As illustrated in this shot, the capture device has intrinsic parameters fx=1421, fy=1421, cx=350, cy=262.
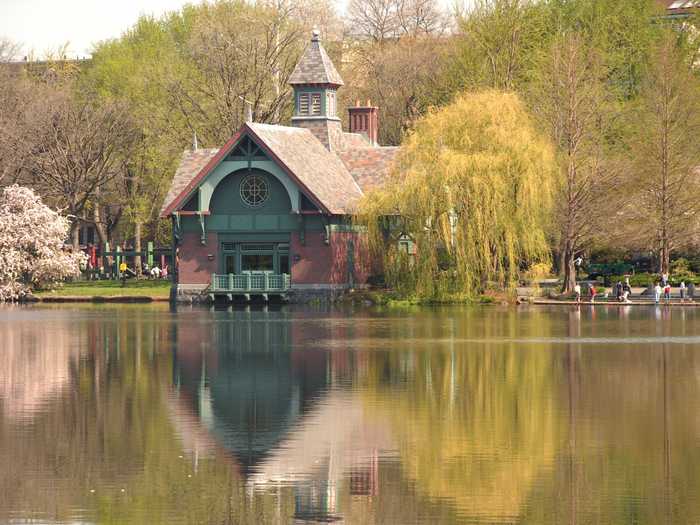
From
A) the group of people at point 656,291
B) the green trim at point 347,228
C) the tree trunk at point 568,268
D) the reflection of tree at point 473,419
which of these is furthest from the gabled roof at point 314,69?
the reflection of tree at point 473,419

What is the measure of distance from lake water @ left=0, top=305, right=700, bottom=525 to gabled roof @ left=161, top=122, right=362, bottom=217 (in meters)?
25.0

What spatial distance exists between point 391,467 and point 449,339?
22486 mm

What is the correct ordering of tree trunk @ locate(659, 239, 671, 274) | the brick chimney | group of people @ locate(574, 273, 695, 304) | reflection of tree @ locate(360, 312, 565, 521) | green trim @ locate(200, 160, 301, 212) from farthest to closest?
the brick chimney, tree trunk @ locate(659, 239, 671, 274), green trim @ locate(200, 160, 301, 212), group of people @ locate(574, 273, 695, 304), reflection of tree @ locate(360, 312, 565, 521)

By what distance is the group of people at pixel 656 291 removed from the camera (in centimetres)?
6353

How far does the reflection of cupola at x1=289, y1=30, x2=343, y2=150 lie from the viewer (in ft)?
242

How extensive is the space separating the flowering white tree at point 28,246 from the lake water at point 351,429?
103 feet

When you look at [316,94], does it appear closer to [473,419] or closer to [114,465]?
[473,419]

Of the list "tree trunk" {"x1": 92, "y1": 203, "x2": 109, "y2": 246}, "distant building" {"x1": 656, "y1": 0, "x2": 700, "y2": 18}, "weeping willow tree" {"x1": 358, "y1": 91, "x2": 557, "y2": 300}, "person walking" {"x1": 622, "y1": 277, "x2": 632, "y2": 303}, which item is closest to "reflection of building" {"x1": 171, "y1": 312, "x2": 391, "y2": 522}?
"weeping willow tree" {"x1": 358, "y1": 91, "x2": 557, "y2": 300}

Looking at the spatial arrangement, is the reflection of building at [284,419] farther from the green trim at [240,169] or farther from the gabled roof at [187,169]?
the gabled roof at [187,169]

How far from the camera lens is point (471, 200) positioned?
6162 centimetres

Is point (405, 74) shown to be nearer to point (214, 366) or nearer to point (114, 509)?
point (214, 366)

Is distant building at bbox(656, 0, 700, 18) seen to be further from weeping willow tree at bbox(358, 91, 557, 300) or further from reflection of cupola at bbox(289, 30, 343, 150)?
weeping willow tree at bbox(358, 91, 557, 300)

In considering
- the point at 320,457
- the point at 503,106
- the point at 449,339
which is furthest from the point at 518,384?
the point at 503,106

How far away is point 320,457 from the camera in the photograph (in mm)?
19625
